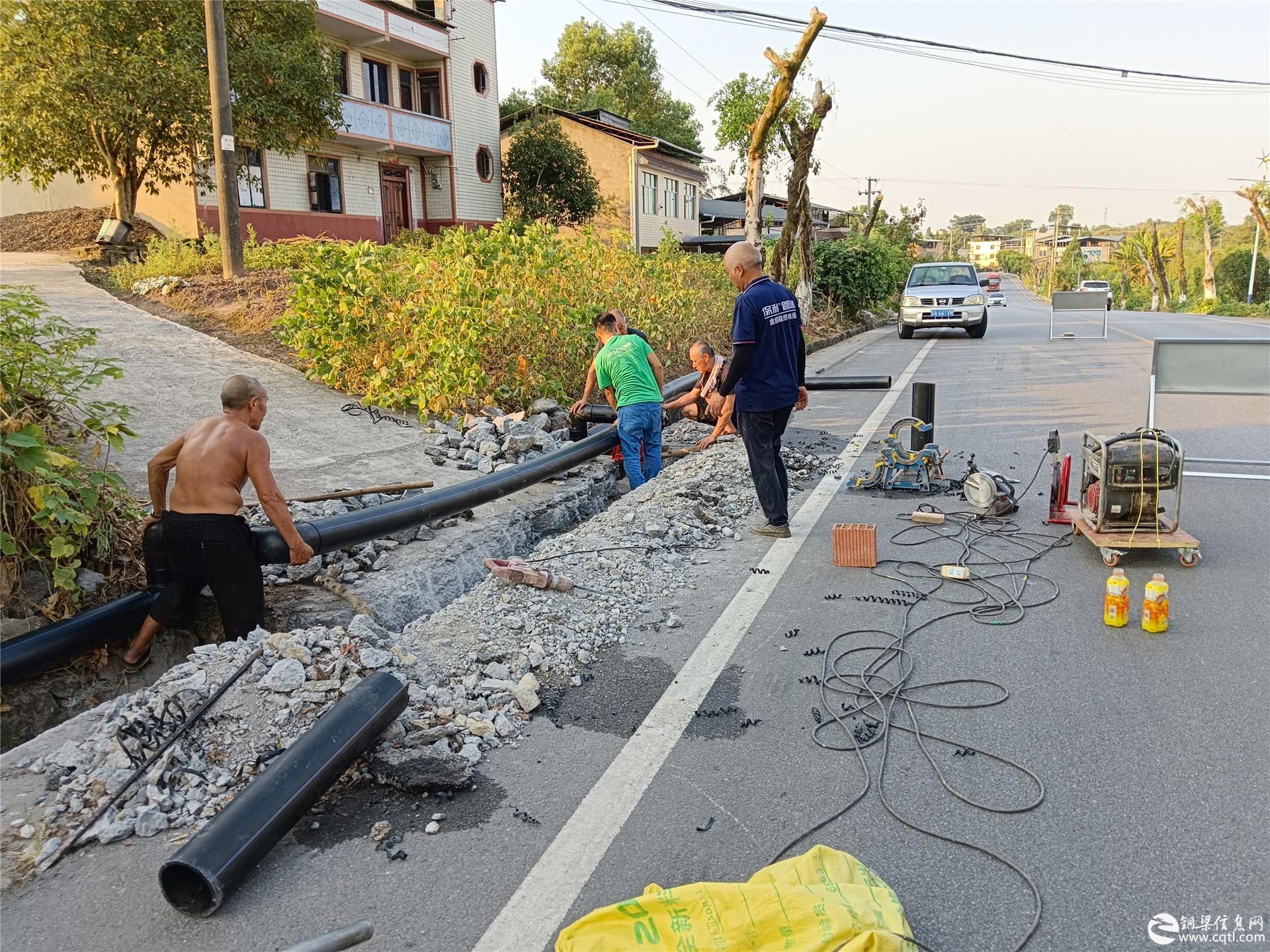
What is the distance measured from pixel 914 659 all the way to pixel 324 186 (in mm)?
26502

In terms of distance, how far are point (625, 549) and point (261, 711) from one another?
2.88 meters

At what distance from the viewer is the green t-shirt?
27.0 ft

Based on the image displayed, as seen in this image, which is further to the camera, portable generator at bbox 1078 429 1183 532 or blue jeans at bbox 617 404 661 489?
blue jeans at bbox 617 404 661 489

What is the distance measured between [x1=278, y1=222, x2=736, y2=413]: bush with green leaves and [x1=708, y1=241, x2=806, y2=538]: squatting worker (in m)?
3.46

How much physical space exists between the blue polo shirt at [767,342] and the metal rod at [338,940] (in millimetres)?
4612

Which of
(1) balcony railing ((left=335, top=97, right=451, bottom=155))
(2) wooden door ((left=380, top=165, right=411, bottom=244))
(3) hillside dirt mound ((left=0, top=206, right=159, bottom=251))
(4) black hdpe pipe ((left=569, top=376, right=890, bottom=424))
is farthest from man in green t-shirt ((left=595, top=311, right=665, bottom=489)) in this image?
(2) wooden door ((left=380, top=165, right=411, bottom=244))

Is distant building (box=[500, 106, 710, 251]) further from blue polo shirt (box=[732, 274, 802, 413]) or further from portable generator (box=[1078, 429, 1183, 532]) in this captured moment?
portable generator (box=[1078, 429, 1183, 532])

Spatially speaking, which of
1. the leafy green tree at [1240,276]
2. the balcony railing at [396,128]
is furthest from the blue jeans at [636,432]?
the leafy green tree at [1240,276]

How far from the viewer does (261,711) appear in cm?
367

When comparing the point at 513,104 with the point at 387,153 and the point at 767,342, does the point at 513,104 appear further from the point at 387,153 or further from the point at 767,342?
the point at 767,342

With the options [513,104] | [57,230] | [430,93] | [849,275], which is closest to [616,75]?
[513,104]

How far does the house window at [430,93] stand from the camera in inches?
1256

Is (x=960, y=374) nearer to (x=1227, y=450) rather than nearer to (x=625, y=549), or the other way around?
(x=1227, y=450)

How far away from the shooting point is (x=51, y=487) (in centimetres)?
474
